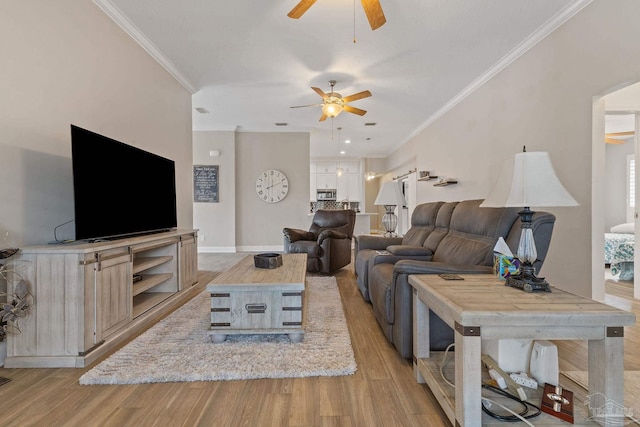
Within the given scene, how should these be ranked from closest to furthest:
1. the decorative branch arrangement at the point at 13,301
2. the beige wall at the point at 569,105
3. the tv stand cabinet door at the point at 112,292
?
the decorative branch arrangement at the point at 13,301, the tv stand cabinet door at the point at 112,292, the beige wall at the point at 569,105

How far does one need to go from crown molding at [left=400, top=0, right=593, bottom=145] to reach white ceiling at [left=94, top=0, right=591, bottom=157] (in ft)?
0.04

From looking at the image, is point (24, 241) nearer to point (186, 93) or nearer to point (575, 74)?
point (186, 93)

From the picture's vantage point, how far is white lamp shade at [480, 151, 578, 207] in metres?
1.43

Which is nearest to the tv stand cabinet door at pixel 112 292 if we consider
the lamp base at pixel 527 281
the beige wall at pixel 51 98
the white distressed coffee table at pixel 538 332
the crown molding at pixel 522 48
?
the beige wall at pixel 51 98

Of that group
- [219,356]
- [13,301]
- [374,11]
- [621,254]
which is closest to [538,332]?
[219,356]

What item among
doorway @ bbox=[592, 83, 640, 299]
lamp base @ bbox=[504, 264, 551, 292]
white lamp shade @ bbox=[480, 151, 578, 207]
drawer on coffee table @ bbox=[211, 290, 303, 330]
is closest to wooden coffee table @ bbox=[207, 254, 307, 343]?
drawer on coffee table @ bbox=[211, 290, 303, 330]

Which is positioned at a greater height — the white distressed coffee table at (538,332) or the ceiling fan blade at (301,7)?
the ceiling fan blade at (301,7)

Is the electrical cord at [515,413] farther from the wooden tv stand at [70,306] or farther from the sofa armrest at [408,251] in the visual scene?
the wooden tv stand at [70,306]

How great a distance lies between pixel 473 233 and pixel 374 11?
72.6 inches

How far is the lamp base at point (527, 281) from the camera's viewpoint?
1.42m

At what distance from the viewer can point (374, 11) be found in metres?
2.16

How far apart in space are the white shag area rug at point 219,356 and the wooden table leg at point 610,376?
3.65 ft

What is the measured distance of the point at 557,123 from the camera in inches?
110

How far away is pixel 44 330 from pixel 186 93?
3.42 metres
